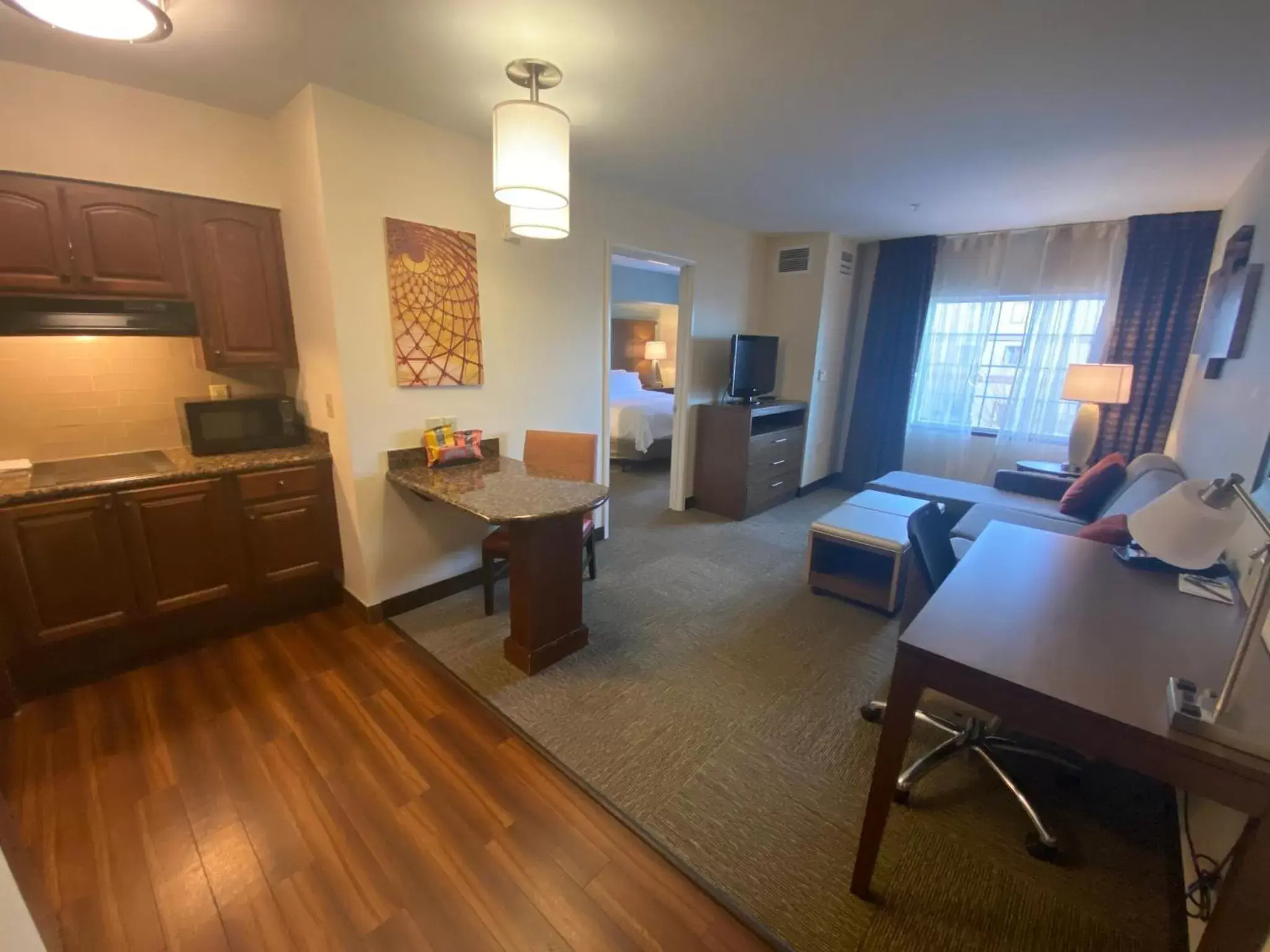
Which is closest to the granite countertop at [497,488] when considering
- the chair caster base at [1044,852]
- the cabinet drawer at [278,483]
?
the cabinet drawer at [278,483]

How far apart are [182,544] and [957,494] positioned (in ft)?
14.9

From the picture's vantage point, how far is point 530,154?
173cm

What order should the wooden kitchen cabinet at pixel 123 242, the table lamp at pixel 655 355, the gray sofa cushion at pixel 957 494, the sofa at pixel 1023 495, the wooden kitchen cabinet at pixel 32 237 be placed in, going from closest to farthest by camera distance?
the wooden kitchen cabinet at pixel 32 237 < the wooden kitchen cabinet at pixel 123 242 < the sofa at pixel 1023 495 < the gray sofa cushion at pixel 957 494 < the table lamp at pixel 655 355

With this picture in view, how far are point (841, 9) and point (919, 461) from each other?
4.39 meters

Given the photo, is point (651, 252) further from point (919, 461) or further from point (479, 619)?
point (919, 461)

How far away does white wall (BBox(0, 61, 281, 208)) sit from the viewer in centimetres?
201

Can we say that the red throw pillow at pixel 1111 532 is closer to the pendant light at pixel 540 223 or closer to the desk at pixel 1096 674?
the desk at pixel 1096 674

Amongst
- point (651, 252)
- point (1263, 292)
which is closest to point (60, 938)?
point (651, 252)

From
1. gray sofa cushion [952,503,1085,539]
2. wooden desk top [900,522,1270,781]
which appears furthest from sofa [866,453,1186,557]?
wooden desk top [900,522,1270,781]

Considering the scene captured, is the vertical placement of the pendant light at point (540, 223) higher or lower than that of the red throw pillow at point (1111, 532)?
higher

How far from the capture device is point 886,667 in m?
2.50

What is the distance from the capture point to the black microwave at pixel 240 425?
2.51m

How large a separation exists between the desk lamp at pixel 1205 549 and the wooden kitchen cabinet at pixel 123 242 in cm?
357

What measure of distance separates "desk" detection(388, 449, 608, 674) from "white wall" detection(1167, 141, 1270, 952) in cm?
209
